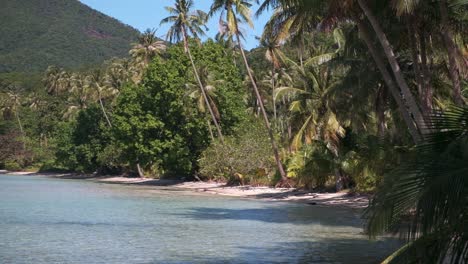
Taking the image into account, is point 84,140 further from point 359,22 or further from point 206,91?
point 359,22

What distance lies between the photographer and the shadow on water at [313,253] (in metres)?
14.6

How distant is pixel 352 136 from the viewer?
35.1 metres

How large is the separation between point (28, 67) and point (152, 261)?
126m

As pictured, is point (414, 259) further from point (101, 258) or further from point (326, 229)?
point (326, 229)

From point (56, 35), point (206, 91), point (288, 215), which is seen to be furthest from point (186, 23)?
point (56, 35)

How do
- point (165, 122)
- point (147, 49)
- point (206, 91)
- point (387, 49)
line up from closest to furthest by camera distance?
point (387, 49), point (206, 91), point (165, 122), point (147, 49)

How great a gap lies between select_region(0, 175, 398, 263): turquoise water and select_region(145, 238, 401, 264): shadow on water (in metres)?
0.02

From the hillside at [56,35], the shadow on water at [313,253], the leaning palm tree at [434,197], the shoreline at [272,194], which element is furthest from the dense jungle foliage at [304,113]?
the hillside at [56,35]

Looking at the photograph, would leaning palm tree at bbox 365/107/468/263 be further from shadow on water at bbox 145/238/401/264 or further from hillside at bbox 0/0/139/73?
hillside at bbox 0/0/139/73

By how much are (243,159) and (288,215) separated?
1985cm

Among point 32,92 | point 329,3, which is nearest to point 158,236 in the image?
point 329,3

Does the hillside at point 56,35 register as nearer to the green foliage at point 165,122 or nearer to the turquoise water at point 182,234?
the green foliage at point 165,122

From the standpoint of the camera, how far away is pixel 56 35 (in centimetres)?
15575

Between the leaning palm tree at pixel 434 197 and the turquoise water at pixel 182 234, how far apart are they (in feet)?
31.4
